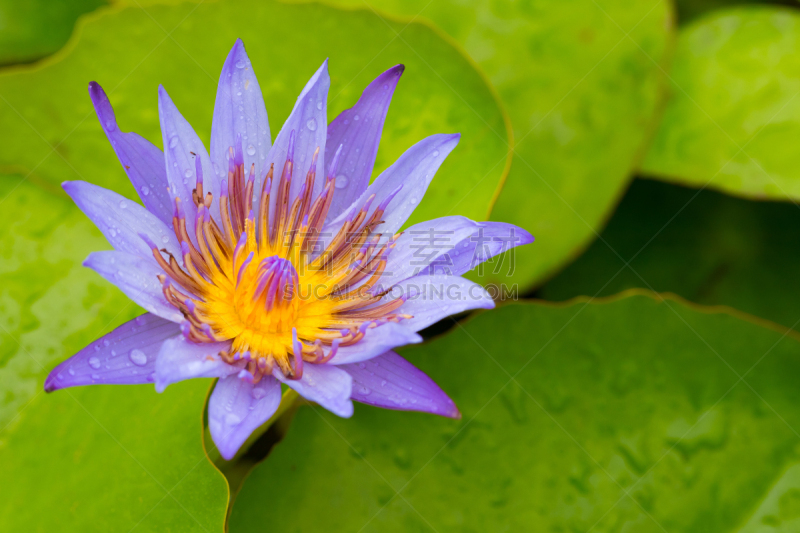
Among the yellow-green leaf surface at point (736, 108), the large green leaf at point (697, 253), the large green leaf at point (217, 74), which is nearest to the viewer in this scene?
Result: the large green leaf at point (217, 74)

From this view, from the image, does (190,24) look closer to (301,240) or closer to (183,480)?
(301,240)

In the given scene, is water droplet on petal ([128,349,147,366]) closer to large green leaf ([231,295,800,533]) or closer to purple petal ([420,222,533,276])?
large green leaf ([231,295,800,533])

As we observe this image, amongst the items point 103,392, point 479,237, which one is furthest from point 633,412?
point 103,392

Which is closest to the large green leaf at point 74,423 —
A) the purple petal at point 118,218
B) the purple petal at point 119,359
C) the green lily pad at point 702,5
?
the purple petal at point 119,359

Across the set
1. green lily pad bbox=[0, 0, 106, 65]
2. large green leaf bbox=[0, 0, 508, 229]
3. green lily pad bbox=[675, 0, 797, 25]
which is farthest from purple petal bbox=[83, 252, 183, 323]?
green lily pad bbox=[675, 0, 797, 25]

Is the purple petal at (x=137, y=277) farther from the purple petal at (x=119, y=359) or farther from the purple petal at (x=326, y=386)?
the purple petal at (x=326, y=386)

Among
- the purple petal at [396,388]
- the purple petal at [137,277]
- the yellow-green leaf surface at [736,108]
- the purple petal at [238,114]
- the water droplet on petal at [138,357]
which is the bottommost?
the water droplet on petal at [138,357]

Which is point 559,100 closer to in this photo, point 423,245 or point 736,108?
point 736,108
